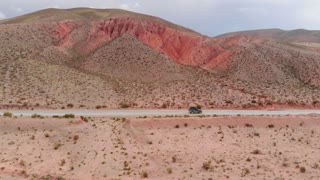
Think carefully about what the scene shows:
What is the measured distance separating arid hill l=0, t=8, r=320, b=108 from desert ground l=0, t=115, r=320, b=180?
436 inches

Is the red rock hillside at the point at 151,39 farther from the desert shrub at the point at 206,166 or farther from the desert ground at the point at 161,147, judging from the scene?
the desert shrub at the point at 206,166

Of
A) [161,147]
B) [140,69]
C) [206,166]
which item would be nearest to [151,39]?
[140,69]

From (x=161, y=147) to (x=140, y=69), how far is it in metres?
36.8

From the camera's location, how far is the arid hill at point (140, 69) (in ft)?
180

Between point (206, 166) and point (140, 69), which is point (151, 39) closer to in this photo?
point (140, 69)

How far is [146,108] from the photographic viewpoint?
167 ft

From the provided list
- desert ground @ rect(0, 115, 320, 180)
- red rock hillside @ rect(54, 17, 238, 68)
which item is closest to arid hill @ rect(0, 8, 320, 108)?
red rock hillside @ rect(54, 17, 238, 68)

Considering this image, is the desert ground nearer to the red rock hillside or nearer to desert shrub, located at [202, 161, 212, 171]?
desert shrub, located at [202, 161, 212, 171]

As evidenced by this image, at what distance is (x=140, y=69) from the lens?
2813 inches

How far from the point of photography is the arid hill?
180ft

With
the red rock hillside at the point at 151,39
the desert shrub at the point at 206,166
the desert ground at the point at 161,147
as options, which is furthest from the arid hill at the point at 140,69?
the desert shrub at the point at 206,166

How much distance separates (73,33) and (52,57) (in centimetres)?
1557

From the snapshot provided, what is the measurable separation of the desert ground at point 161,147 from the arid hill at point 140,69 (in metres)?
11.1

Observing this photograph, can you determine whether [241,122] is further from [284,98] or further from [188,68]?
[188,68]
